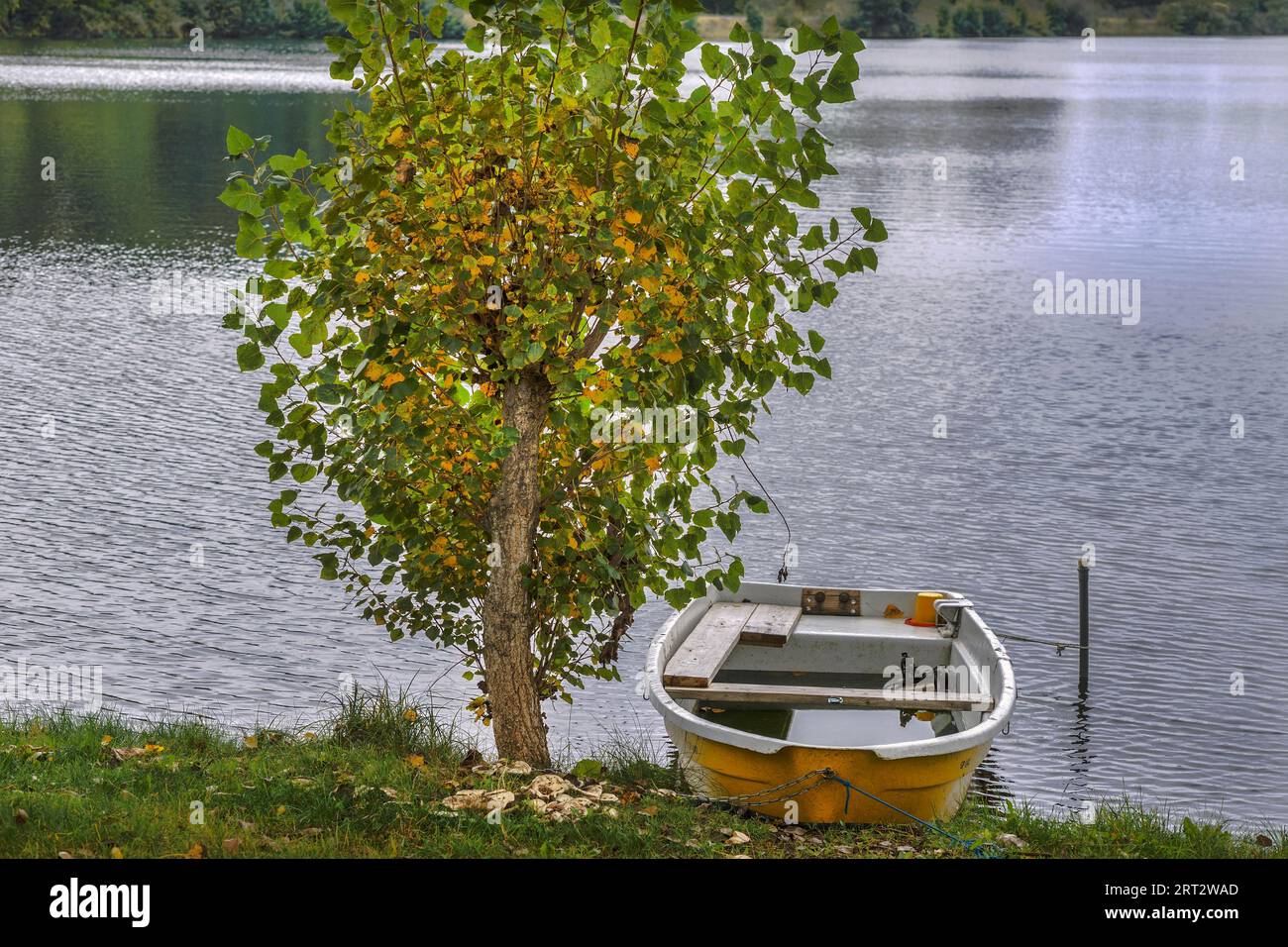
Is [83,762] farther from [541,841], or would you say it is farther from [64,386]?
[64,386]

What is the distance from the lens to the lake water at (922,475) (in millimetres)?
19281

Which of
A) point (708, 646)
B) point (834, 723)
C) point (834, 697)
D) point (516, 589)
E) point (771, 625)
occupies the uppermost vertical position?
point (516, 589)

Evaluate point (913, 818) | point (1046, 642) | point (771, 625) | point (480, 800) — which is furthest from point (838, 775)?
point (1046, 642)

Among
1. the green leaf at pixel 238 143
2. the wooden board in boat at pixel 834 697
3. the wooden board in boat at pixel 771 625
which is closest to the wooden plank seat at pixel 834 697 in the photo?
the wooden board in boat at pixel 834 697

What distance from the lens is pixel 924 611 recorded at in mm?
19375

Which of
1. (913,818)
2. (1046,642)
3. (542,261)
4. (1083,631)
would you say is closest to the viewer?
(542,261)

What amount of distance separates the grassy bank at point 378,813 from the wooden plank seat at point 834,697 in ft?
6.41

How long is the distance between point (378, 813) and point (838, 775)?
5277 millimetres

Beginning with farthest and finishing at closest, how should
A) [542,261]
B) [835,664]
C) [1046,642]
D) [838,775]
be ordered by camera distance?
1. [1046,642]
2. [835,664]
3. [838,775]
4. [542,261]

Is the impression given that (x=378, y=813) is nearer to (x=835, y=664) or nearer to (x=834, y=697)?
(x=834, y=697)

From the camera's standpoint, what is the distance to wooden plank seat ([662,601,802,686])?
16.3 m

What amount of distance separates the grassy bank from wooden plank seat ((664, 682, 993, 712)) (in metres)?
1.95

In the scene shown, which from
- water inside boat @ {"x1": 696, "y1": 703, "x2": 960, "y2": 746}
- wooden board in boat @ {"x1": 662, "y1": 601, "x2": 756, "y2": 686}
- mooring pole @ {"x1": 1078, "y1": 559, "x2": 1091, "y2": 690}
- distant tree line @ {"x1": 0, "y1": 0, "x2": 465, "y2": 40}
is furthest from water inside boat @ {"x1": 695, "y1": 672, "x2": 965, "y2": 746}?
distant tree line @ {"x1": 0, "y1": 0, "x2": 465, "y2": 40}
